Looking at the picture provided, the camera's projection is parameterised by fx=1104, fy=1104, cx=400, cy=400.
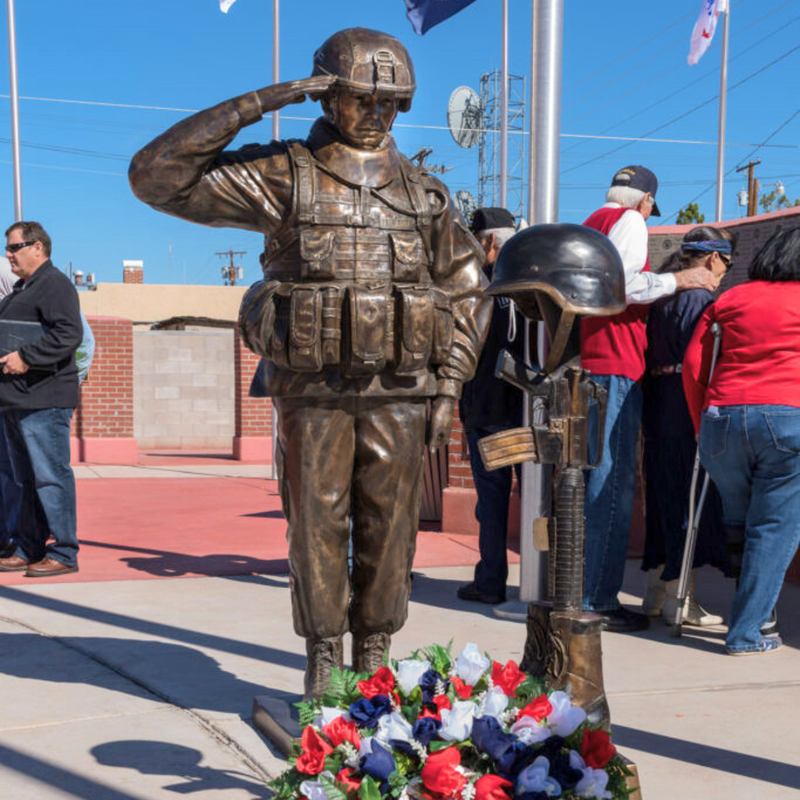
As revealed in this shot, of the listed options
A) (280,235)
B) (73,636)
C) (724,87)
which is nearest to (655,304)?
(280,235)

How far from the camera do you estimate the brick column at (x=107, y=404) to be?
1558 cm

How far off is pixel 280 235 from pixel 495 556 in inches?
116

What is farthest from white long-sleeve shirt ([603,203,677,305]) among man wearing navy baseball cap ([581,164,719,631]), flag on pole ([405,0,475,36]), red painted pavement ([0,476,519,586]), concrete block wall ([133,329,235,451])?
concrete block wall ([133,329,235,451])

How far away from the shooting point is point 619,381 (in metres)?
5.34

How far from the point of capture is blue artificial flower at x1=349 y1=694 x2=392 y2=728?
8.84ft

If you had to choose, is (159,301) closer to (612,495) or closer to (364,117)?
(612,495)

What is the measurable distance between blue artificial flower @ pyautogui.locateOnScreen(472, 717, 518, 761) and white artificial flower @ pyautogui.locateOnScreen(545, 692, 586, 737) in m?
0.13

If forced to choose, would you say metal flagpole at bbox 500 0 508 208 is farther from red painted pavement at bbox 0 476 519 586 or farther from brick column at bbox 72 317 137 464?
red painted pavement at bbox 0 476 519 586

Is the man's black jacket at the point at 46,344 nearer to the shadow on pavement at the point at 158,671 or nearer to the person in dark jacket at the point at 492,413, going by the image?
the shadow on pavement at the point at 158,671

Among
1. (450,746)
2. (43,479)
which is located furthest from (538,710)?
(43,479)

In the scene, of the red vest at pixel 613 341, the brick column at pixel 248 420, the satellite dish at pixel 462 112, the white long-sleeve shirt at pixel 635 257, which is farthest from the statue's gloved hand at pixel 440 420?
the satellite dish at pixel 462 112

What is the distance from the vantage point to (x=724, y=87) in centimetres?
1917

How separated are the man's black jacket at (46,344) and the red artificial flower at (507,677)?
4384 millimetres

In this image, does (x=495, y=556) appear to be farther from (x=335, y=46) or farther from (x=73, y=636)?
(x=335, y=46)
